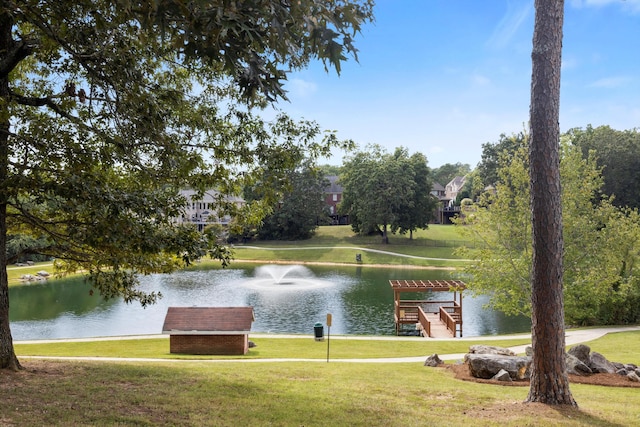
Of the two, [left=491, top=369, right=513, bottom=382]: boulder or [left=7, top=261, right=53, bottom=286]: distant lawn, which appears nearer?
[left=491, top=369, right=513, bottom=382]: boulder

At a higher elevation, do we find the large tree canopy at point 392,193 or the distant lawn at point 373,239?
the large tree canopy at point 392,193

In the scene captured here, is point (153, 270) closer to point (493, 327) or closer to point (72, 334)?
point (72, 334)

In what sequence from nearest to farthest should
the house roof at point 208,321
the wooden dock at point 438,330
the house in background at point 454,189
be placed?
the house roof at point 208,321 → the wooden dock at point 438,330 → the house in background at point 454,189

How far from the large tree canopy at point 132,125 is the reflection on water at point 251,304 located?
1586 cm

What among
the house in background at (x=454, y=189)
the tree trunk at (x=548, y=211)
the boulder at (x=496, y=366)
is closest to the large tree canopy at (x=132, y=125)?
the tree trunk at (x=548, y=211)

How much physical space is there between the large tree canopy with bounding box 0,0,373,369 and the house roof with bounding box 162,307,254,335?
7270 millimetres

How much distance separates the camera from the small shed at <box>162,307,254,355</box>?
18.3m

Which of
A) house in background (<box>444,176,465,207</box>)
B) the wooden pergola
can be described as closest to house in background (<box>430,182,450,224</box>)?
house in background (<box>444,176,465,207</box>)

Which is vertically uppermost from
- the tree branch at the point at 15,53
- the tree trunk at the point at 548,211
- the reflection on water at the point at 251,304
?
the tree branch at the point at 15,53

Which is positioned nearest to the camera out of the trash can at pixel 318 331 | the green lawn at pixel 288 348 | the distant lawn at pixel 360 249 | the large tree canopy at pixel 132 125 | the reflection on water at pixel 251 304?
the large tree canopy at pixel 132 125

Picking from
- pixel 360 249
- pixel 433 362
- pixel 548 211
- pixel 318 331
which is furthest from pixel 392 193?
pixel 548 211

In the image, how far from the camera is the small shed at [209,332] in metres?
18.3

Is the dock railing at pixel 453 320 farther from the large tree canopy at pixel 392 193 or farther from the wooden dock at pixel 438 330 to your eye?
the large tree canopy at pixel 392 193

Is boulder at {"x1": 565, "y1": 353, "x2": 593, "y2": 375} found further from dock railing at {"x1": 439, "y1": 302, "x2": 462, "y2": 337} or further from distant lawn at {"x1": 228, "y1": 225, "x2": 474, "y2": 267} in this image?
distant lawn at {"x1": 228, "y1": 225, "x2": 474, "y2": 267}
